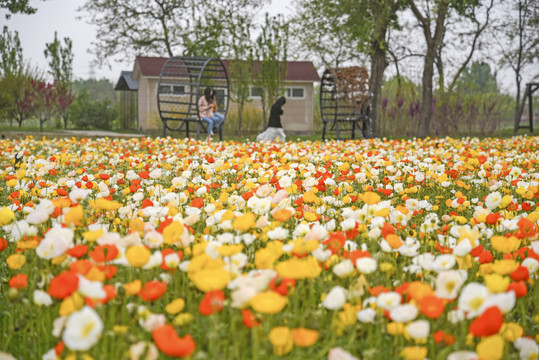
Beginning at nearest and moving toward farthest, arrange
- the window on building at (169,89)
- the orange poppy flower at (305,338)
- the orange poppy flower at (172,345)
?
the orange poppy flower at (172,345), the orange poppy flower at (305,338), the window on building at (169,89)

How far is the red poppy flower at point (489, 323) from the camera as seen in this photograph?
98cm

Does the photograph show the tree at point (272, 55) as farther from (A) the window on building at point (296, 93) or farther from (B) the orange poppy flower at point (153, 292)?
(B) the orange poppy flower at point (153, 292)

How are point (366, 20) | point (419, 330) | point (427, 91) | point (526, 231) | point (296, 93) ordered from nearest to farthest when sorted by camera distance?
point (419, 330) < point (526, 231) < point (366, 20) < point (427, 91) < point (296, 93)

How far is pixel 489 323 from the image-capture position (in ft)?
3.21

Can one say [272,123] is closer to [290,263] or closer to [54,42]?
[290,263]

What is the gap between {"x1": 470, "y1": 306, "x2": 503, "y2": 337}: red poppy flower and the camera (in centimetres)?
98

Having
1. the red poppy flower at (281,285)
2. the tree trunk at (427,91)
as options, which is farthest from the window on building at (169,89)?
the red poppy flower at (281,285)

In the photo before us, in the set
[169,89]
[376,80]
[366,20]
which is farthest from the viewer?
[169,89]

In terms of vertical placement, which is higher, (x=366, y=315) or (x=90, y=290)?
(x=90, y=290)

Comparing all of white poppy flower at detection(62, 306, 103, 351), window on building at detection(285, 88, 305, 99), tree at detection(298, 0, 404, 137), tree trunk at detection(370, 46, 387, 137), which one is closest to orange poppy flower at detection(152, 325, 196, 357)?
white poppy flower at detection(62, 306, 103, 351)

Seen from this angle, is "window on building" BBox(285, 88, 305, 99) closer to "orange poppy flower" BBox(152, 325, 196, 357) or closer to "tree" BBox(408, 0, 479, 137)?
"tree" BBox(408, 0, 479, 137)

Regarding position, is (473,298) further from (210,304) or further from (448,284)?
(210,304)

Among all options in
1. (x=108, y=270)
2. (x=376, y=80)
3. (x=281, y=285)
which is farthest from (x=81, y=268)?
(x=376, y=80)

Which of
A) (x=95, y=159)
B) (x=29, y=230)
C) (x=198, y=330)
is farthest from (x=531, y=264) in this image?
(x=95, y=159)
